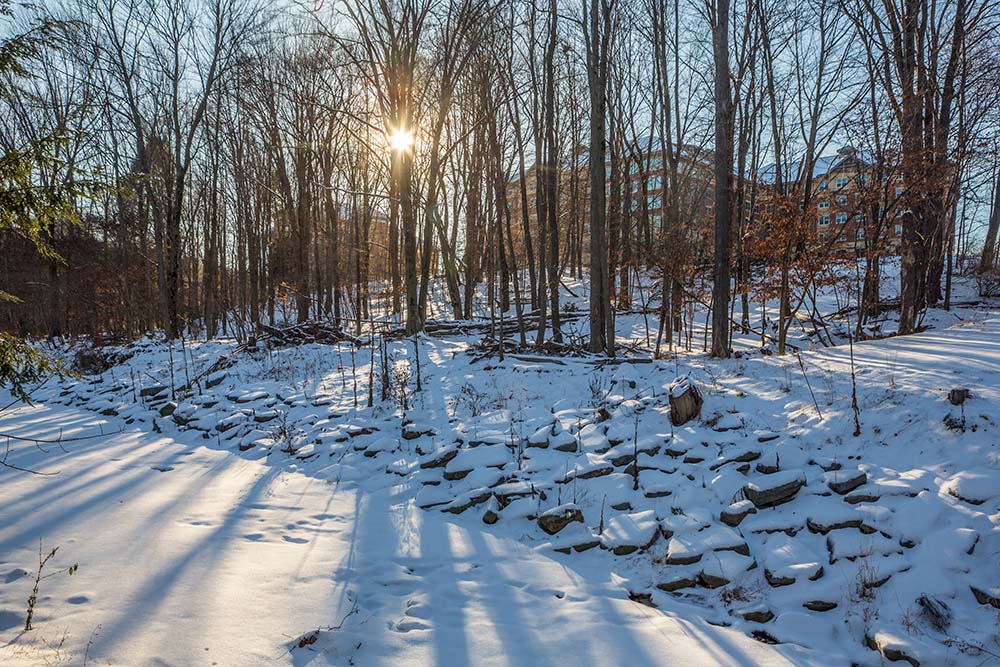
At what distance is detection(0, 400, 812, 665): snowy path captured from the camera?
3.02 metres

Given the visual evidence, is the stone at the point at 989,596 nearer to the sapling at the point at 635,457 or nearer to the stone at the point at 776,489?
the stone at the point at 776,489

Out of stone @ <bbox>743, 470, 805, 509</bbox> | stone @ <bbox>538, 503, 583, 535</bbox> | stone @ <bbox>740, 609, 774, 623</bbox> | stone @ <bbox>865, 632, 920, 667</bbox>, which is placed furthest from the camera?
stone @ <bbox>538, 503, 583, 535</bbox>

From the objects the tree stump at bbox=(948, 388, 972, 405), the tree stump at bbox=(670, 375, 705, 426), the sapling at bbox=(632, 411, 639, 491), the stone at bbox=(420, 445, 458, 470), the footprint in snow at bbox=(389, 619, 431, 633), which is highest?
the tree stump at bbox=(948, 388, 972, 405)

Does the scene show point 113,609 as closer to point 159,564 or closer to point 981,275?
point 159,564

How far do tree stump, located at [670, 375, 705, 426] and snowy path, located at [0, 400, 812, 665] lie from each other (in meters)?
2.73

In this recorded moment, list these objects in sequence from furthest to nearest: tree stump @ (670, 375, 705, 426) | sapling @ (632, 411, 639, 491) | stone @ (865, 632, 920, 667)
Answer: tree stump @ (670, 375, 705, 426)
sapling @ (632, 411, 639, 491)
stone @ (865, 632, 920, 667)

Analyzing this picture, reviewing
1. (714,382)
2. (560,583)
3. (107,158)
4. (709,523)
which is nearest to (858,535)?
(709,523)

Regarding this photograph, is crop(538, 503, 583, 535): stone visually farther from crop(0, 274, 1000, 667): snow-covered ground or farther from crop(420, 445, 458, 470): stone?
crop(420, 445, 458, 470): stone

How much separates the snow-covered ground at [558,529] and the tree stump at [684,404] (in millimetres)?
119

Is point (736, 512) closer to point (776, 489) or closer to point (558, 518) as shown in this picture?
point (776, 489)

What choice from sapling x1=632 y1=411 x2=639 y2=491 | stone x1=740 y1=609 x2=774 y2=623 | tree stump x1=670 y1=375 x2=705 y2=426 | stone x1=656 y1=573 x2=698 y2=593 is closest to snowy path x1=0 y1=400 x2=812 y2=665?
stone x1=740 y1=609 x2=774 y2=623

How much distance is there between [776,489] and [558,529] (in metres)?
1.96

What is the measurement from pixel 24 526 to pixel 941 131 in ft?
48.0

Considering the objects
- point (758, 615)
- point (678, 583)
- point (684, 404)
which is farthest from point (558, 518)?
point (684, 404)
